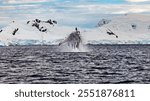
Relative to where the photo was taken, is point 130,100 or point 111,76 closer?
point 130,100

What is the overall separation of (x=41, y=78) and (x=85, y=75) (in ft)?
11.6

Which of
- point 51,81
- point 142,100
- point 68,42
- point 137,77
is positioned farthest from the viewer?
point 68,42

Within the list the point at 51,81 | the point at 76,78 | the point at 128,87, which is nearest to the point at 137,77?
the point at 76,78

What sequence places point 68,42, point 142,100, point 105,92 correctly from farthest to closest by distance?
point 68,42 → point 105,92 → point 142,100

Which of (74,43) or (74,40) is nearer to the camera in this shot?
(74,40)

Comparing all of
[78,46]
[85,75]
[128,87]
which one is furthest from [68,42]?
[128,87]

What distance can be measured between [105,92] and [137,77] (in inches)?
621

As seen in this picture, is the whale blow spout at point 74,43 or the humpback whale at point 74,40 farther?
the whale blow spout at point 74,43

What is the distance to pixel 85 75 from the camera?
32750 millimetres

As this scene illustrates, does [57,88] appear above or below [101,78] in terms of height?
above

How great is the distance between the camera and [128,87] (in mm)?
16734

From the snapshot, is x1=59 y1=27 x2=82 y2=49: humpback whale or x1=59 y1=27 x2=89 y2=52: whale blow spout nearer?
x1=59 y1=27 x2=82 y2=49: humpback whale

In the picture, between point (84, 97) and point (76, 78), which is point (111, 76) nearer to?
point (76, 78)

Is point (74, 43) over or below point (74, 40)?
below
